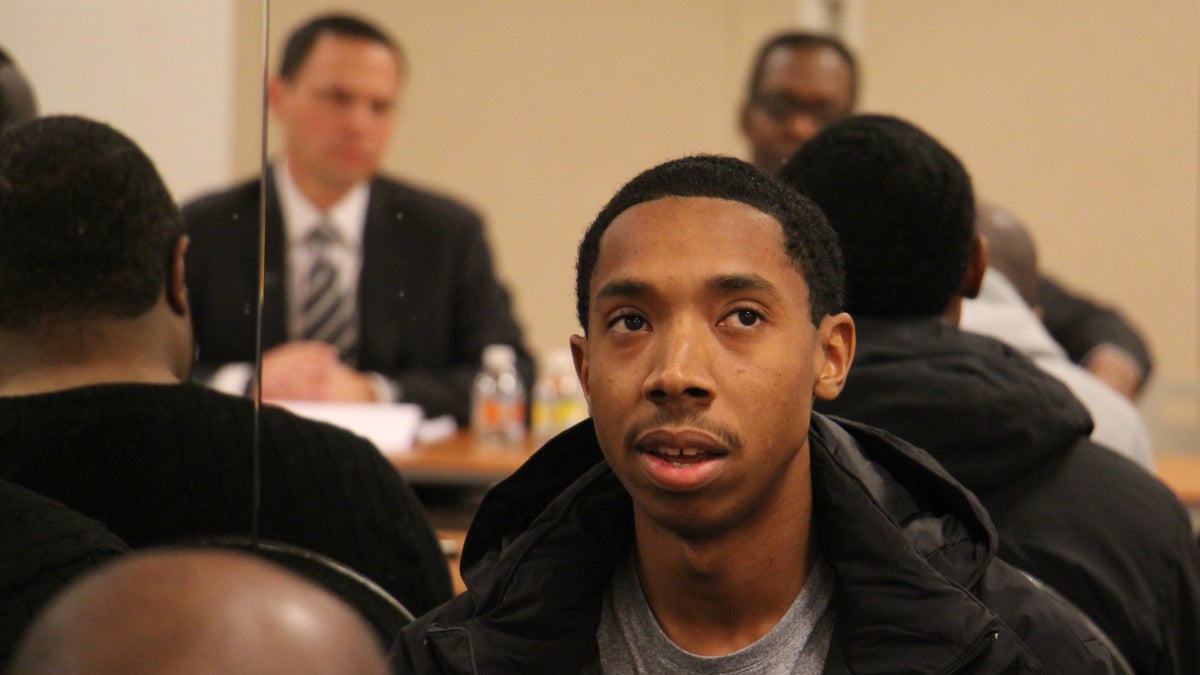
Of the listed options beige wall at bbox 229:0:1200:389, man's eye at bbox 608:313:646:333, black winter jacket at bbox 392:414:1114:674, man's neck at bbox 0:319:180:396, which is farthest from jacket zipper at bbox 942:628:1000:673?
beige wall at bbox 229:0:1200:389

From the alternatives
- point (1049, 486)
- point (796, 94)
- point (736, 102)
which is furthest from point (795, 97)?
point (1049, 486)

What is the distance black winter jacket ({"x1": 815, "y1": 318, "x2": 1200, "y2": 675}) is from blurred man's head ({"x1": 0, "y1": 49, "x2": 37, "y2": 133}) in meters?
0.92

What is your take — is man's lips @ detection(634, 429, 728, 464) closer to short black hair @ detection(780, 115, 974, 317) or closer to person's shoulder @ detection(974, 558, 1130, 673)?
person's shoulder @ detection(974, 558, 1130, 673)

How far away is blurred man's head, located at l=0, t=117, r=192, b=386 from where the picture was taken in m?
1.48

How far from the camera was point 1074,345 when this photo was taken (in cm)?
385

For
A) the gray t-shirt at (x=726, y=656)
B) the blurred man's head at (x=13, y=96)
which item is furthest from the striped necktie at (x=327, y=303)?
the gray t-shirt at (x=726, y=656)

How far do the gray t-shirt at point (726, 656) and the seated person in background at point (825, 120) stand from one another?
2.12m

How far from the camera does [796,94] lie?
3566 mm

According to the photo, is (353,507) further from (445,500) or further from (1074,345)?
(1074,345)

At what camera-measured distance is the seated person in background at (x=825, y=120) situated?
354 cm

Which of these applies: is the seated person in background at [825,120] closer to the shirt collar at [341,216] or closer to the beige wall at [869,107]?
the shirt collar at [341,216]

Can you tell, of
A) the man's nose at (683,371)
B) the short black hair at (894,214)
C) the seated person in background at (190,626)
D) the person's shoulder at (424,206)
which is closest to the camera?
the seated person in background at (190,626)

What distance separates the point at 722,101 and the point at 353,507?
400 centimetres

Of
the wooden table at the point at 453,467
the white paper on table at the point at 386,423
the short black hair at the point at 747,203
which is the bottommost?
the wooden table at the point at 453,467
